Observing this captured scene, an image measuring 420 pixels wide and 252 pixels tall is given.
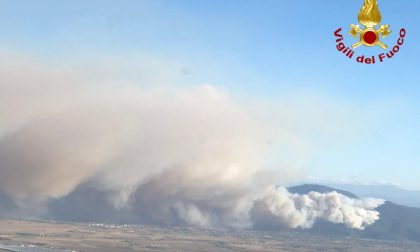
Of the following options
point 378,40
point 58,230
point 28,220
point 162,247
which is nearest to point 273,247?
point 162,247

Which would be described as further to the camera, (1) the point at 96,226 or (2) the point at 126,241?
(1) the point at 96,226

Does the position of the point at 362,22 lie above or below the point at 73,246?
above

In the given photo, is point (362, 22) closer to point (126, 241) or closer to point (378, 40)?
point (378, 40)

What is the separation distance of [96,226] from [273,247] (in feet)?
205

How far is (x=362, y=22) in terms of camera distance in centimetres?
3203

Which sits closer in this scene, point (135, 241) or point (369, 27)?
point (369, 27)

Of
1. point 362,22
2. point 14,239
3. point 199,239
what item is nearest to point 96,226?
point 199,239

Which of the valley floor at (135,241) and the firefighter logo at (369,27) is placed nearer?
the firefighter logo at (369,27)

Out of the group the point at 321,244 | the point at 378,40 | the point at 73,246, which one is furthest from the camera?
the point at 321,244

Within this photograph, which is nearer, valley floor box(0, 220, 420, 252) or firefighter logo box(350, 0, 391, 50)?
firefighter logo box(350, 0, 391, 50)

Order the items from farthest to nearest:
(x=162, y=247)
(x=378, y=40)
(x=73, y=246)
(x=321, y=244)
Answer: (x=321, y=244) < (x=162, y=247) < (x=73, y=246) < (x=378, y=40)

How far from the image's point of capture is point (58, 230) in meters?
179

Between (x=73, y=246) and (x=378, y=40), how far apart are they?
121623 mm

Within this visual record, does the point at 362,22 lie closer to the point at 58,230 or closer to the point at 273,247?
the point at 273,247
